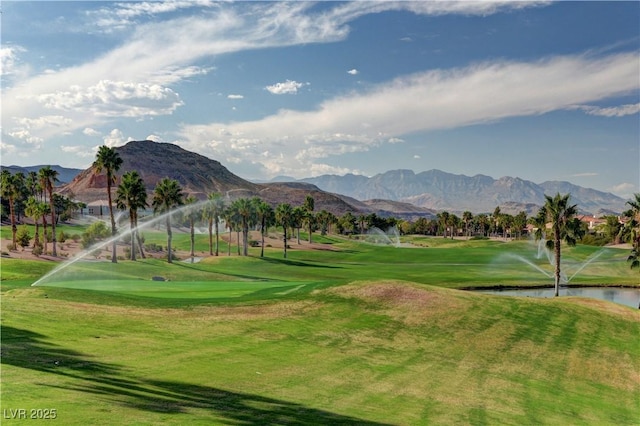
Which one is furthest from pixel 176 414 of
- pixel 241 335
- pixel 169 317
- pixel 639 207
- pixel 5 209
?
pixel 5 209

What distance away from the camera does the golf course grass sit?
1884 centimetres

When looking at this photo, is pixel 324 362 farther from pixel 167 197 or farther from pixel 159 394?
pixel 167 197

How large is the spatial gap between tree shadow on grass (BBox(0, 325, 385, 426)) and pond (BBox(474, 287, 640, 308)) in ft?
216

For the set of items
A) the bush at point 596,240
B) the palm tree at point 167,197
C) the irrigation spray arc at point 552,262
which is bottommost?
the irrigation spray arc at point 552,262

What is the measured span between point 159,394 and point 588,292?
279ft

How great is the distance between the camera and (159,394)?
19000mm

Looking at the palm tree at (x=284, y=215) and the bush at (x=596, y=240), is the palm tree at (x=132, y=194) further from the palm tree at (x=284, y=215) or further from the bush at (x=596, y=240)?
the bush at (x=596, y=240)

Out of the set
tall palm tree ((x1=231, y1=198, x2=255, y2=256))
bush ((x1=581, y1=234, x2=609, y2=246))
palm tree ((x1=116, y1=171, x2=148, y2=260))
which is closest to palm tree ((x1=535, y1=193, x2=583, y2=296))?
palm tree ((x1=116, y1=171, x2=148, y2=260))

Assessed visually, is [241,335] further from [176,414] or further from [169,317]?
[176,414]

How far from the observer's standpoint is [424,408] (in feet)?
74.3

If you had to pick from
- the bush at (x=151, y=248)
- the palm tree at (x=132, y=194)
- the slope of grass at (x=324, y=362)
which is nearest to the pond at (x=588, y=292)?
the slope of grass at (x=324, y=362)

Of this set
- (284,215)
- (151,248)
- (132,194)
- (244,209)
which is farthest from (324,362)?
(284,215)

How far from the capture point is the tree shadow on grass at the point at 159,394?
1764 cm

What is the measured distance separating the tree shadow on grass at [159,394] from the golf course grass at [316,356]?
10 cm
